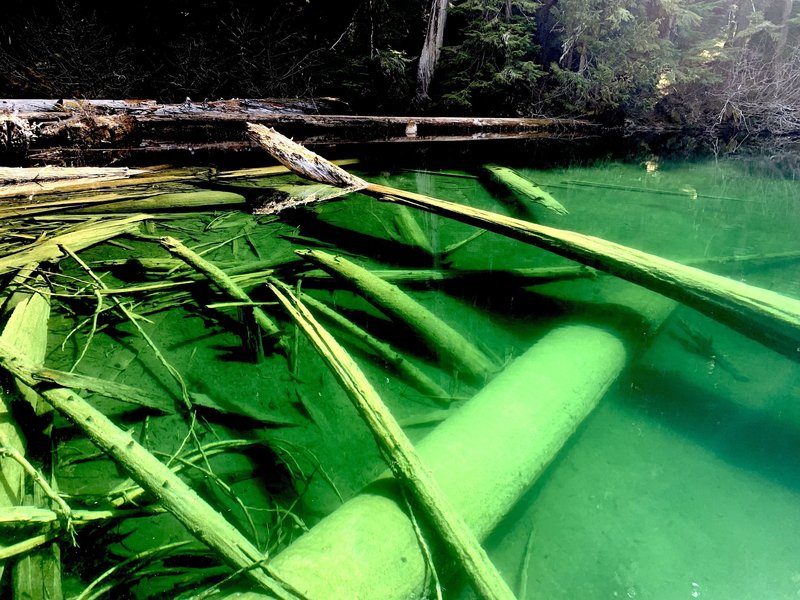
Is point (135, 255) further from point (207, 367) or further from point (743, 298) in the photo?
point (743, 298)

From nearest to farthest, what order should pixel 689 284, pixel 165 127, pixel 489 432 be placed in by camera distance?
pixel 489 432 < pixel 689 284 < pixel 165 127

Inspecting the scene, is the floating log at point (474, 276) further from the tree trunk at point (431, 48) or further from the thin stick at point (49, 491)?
the tree trunk at point (431, 48)

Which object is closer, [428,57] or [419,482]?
[419,482]

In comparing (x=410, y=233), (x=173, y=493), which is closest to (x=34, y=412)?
(x=173, y=493)

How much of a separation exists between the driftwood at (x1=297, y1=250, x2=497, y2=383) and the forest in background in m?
7.09

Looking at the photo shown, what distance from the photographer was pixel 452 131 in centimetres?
663

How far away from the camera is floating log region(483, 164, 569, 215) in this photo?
3564 mm

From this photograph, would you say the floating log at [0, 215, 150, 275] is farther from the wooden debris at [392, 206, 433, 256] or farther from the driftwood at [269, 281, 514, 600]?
the driftwood at [269, 281, 514, 600]

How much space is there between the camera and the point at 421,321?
1920mm

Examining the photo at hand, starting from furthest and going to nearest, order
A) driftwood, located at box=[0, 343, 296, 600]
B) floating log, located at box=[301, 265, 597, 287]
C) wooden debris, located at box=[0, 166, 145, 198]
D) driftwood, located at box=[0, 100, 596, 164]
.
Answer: driftwood, located at box=[0, 100, 596, 164] → wooden debris, located at box=[0, 166, 145, 198] → floating log, located at box=[301, 265, 597, 287] → driftwood, located at box=[0, 343, 296, 600]

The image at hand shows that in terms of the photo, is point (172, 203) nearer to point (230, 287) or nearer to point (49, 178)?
point (49, 178)

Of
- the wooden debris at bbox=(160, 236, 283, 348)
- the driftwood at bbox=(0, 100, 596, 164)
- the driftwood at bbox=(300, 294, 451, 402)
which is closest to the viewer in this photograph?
the driftwood at bbox=(300, 294, 451, 402)

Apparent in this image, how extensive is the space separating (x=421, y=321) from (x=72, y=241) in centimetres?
237

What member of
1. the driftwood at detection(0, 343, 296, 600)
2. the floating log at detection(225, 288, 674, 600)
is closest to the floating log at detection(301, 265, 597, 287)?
the floating log at detection(225, 288, 674, 600)
